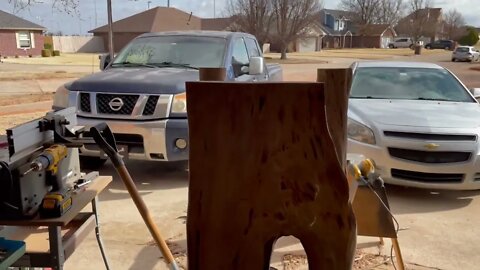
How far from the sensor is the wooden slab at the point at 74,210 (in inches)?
79.5

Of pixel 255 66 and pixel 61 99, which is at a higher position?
pixel 255 66

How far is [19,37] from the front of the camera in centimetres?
4394

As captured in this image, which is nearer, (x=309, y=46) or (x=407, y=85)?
(x=407, y=85)

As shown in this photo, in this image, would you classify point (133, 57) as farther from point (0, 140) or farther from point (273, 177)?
point (273, 177)

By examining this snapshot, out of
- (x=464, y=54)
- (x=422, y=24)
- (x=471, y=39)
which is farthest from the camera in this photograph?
(x=422, y=24)

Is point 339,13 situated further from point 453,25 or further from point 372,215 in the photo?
point 372,215

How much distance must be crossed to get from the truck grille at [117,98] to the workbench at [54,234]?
271cm

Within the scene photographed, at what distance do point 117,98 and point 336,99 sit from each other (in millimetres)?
3551

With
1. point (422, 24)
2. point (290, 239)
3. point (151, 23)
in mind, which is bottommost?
point (290, 239)

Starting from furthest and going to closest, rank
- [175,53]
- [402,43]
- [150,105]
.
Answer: [402,43]
[175,53]
[150,105]

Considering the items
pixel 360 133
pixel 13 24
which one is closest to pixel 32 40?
pixel 13 24

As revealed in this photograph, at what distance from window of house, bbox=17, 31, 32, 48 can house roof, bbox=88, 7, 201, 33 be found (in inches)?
486

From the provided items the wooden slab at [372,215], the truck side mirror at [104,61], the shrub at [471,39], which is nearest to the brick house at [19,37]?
the truck side mirror at [104,61]

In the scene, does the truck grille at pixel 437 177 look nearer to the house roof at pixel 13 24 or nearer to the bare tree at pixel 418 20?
the house roof at pixel 13 24
